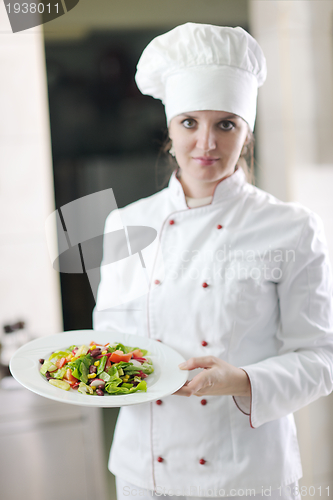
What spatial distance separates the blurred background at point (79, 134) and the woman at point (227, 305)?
9cm

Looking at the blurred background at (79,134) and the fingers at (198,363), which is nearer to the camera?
the fingers at (198,363)

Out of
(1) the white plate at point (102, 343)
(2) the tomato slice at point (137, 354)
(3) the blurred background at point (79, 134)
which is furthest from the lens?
(3) the blurred background at point (79, 134)

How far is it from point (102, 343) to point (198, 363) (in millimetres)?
163

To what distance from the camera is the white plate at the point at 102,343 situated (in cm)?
43

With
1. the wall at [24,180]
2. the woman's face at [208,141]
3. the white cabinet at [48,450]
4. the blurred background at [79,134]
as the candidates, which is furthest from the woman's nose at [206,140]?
the white cabinet at [48,450]

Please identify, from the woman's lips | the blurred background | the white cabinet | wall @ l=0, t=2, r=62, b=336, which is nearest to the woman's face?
the woman's lips

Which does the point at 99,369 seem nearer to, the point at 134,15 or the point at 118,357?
the point at 118,357

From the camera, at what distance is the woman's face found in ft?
1.81

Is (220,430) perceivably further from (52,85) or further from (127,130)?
(52,85)

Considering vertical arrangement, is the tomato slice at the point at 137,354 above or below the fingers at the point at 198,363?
below

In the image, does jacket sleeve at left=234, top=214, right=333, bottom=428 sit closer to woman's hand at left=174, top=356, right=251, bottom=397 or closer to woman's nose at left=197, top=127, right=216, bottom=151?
woman's hand at left=174, top=356, right=251, bottom=397

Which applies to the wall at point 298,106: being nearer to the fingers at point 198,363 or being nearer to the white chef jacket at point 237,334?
the white chef jacket at point 237,334

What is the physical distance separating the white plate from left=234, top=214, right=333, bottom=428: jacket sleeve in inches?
4.2

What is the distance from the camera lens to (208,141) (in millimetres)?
543
